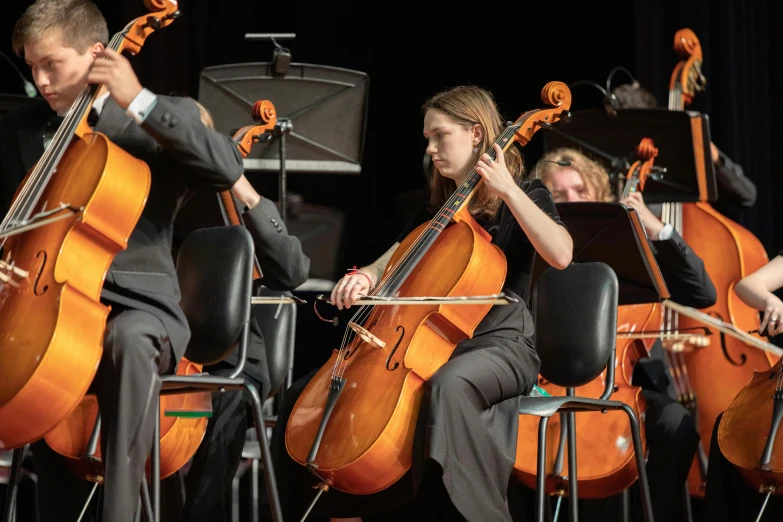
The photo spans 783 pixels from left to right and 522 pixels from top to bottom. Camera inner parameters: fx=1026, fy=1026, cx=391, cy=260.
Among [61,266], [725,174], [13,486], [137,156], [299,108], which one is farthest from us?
[725,174]

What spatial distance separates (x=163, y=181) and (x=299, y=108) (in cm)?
134

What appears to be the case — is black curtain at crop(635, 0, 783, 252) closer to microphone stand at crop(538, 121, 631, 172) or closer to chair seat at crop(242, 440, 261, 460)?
microphone stand at crop(538, 121, 631, 172)

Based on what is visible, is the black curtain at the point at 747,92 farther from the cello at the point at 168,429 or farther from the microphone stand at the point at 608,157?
the cello at the point at 168,429

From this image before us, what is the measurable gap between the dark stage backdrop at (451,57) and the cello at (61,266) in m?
2.11

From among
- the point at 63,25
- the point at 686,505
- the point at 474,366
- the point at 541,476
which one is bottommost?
the point at 686,505

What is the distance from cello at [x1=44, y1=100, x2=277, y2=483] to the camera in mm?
2197

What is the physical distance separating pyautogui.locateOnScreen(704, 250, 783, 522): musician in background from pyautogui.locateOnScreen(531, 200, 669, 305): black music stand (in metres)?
0.25

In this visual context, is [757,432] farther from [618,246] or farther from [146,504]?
[146,504]

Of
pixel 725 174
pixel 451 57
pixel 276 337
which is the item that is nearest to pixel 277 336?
pixel 276 337

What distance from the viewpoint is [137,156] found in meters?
1.96

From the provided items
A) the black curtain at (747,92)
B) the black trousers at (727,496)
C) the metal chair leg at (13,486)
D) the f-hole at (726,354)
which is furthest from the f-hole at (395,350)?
the black curtain at (747,92)

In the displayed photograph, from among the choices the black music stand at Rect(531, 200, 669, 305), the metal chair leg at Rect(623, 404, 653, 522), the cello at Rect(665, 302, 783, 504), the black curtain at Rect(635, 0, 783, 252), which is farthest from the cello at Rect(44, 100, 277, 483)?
the black curtain at Rect(635, 0, 783, 252)

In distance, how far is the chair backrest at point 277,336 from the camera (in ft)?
9.20

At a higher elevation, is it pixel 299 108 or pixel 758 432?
pixel 299 108
